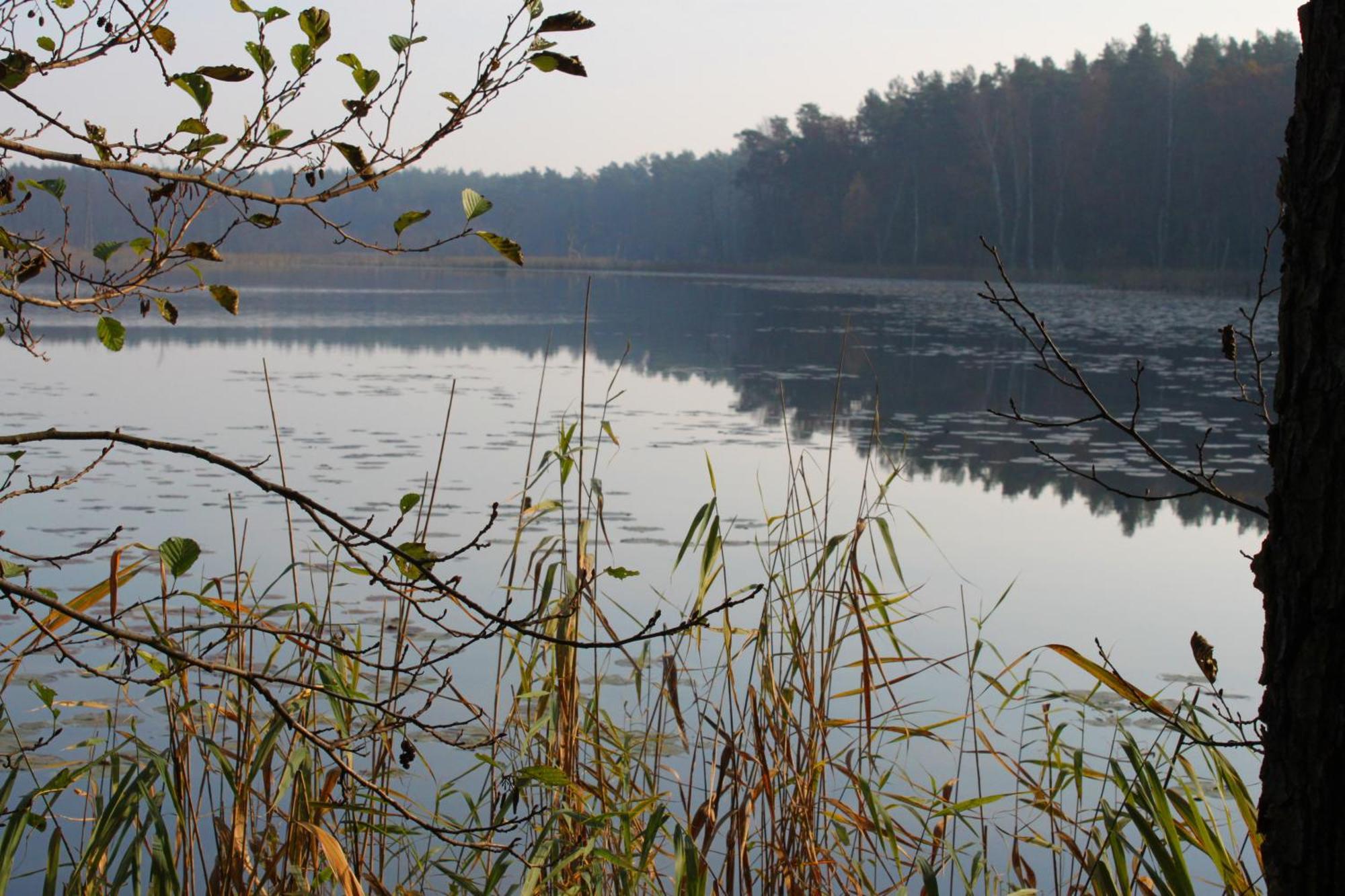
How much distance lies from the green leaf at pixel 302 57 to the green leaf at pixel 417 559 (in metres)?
0.52

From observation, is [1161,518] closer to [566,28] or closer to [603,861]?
[603,861]

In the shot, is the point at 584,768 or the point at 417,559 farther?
the point at 584,768

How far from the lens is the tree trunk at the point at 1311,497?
1389mm

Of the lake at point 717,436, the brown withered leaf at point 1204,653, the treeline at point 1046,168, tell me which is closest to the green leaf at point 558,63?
the brown withered leaf at point 1204,653

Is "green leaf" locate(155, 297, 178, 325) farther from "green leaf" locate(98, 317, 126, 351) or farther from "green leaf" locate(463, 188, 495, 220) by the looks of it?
"green leaf" locate(463, 188, 495, 220)

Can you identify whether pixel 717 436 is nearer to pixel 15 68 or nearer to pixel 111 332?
pixel 111 332

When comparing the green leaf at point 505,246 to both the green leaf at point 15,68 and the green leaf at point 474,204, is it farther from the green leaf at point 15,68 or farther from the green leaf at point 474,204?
the green leaf at point 15,68

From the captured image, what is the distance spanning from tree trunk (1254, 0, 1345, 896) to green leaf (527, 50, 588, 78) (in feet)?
2.44

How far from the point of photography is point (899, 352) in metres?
15.8

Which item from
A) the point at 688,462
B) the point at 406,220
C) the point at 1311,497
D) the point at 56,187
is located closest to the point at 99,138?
the point at 56,187

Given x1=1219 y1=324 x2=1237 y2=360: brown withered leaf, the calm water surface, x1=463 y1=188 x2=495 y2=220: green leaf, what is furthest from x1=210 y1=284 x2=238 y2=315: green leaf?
the calm water surface

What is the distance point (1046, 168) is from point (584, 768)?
45.6 m

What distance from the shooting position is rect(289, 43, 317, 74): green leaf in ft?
4.65

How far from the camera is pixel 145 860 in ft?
9.89
